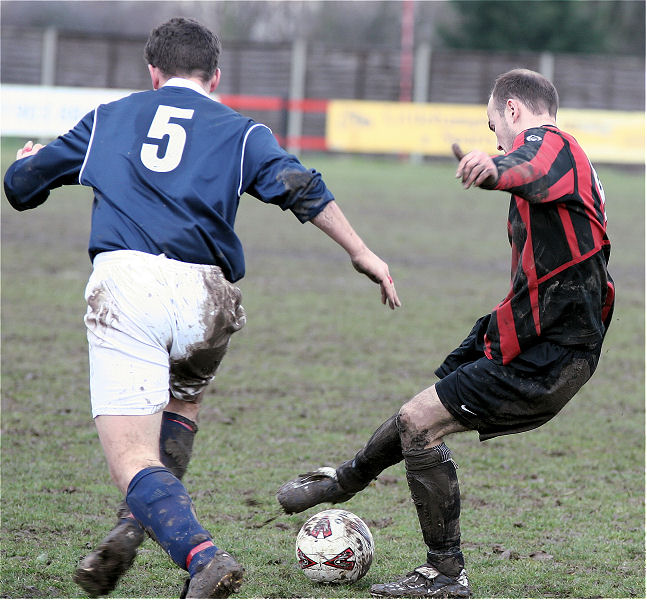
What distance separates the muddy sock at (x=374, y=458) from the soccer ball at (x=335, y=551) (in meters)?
0.19

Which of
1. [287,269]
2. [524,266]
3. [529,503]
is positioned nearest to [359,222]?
[287,269]

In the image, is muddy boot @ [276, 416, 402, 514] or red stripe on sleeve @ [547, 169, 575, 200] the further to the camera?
muddy boot @ [276, 416, 402, 514]

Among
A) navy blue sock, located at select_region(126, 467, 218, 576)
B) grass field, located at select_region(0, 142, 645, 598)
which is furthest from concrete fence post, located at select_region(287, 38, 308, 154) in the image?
navy blue sock, located at select_region(126, 467, 218, 576)

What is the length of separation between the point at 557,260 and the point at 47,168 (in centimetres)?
Answer: 192

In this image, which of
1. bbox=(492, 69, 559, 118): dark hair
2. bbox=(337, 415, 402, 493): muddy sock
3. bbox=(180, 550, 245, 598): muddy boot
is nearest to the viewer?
bbox=(180, 550, 245, 598): muddy boot

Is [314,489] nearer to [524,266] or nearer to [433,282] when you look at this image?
[524,266]

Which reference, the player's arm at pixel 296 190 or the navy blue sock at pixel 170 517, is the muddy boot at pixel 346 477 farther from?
the navy blue sock at pixel 170 517

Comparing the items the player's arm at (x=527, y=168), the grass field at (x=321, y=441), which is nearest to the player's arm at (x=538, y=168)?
the player's arm at (x=527, y=168)

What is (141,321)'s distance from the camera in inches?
131

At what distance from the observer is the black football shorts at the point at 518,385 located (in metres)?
3.69

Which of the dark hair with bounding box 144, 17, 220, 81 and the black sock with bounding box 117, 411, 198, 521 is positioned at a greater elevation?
the dark hair with bounding box 144, 17, 220, 81

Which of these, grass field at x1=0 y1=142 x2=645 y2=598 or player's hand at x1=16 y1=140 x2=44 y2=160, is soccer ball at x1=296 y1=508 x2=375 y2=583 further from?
player's hand at x1=16 y1=140 x2=44 y2=160

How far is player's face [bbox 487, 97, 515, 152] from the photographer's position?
3803 mm

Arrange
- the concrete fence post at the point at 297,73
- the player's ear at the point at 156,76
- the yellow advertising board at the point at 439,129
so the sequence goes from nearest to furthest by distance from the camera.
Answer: the player's ear at the point at 156,76 < the yellow advertising board at the point at 439,129 < the concrete fence post at the point at 297,73
